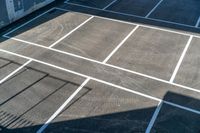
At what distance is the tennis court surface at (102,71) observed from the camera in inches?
513

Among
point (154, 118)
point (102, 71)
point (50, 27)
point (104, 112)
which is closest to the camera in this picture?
point (154, 118)

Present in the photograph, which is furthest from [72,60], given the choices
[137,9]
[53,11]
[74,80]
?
[137,9]

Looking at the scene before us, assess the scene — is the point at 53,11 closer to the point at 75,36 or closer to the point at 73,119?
the point at 75,36

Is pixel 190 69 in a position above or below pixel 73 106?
above

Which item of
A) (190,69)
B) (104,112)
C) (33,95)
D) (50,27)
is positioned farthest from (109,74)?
(50,27)

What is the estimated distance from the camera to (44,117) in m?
13.1

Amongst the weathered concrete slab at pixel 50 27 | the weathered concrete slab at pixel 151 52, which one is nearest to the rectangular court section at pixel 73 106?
the weathered concrete slab at pixel 151 52

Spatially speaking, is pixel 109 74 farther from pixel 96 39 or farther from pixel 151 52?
pixel 96 39

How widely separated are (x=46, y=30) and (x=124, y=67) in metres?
7.20

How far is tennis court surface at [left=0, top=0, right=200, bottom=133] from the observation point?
513 inches

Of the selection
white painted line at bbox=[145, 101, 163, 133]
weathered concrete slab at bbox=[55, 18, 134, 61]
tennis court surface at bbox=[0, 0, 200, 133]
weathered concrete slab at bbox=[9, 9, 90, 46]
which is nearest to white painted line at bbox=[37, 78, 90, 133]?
tennis court surface at bbox=[0, 0, 200, 133]

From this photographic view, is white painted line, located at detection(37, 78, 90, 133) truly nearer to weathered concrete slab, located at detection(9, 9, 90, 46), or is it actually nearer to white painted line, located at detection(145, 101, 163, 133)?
white painted line, located at detection(145, 101, 163, 133)

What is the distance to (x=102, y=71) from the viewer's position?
16219mm

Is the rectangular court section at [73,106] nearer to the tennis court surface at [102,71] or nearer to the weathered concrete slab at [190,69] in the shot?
the tennis court surface at [102,71]
